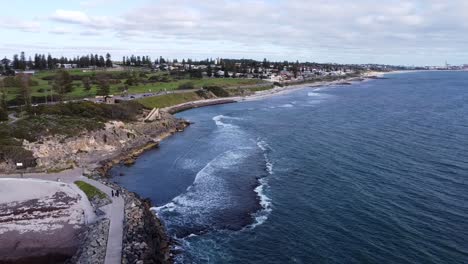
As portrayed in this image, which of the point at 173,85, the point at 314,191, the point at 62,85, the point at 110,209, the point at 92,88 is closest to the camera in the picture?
the point at 110,209

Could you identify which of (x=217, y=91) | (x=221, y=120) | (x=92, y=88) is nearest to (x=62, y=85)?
(x=92, y=88)

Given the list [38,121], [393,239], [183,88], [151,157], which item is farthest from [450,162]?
[183,88]

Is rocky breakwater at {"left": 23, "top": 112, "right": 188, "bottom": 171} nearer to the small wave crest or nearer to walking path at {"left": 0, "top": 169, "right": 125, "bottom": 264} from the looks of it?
walking path at {"left": 0, "top": 169, "right": 125, "bottom": 264}

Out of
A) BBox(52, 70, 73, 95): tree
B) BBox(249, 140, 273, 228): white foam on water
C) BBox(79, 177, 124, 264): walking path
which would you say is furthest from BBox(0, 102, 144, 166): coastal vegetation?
BBox(249, 140, 273, 228): white foam on water

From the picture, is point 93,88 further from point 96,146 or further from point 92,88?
point 96,146

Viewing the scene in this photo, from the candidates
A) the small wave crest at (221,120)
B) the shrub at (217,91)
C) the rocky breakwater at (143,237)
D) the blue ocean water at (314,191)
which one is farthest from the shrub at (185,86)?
the rocky breakwater at (143,237)

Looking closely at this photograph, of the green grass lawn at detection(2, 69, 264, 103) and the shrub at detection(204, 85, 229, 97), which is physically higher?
the green grass lawn at detection(2, 69, 264, 103)
